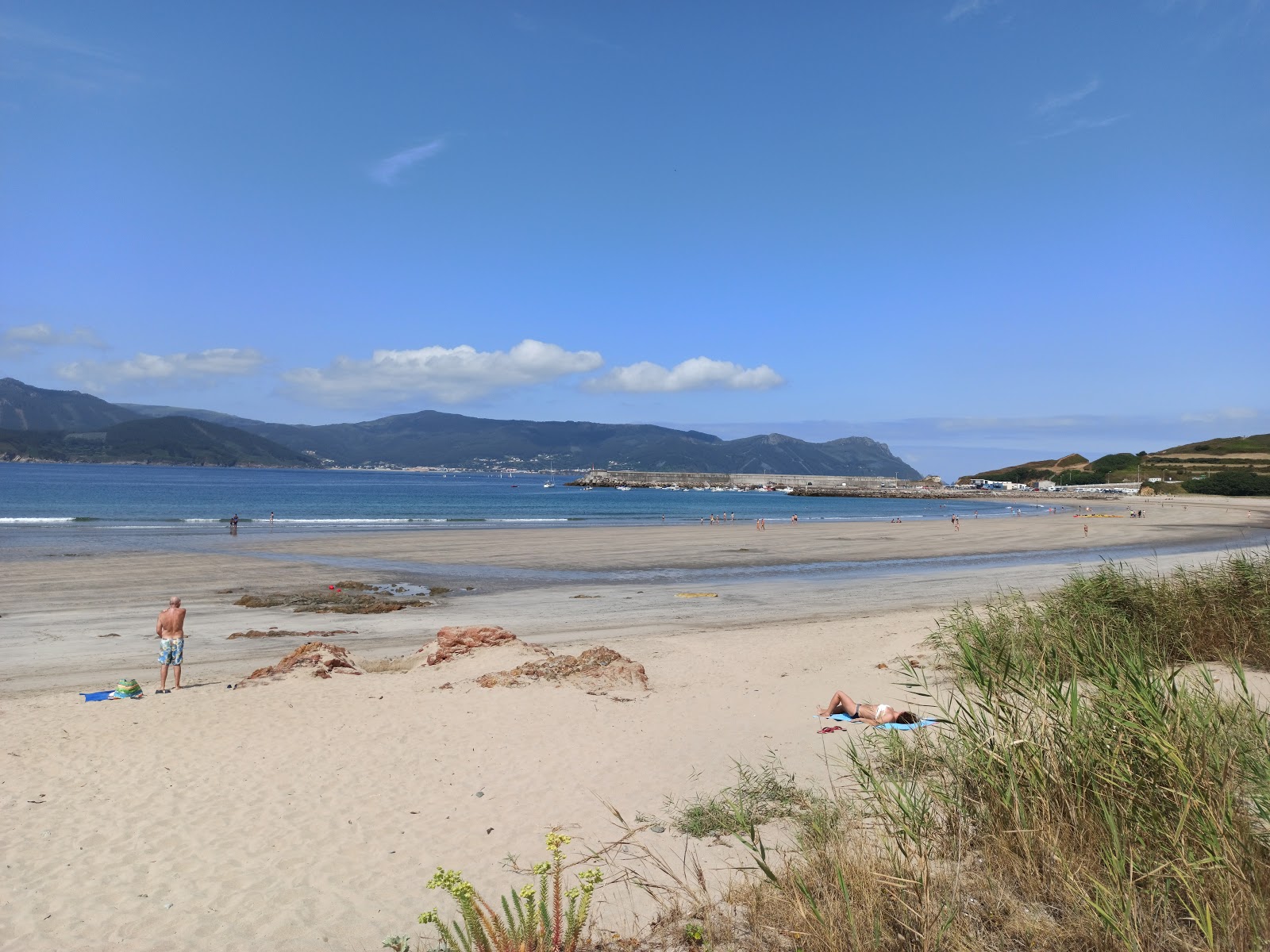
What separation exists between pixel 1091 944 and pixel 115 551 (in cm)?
3694

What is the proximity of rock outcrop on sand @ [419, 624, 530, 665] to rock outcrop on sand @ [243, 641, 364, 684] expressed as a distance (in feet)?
4.08

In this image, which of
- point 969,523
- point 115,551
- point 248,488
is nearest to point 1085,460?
point 969,523

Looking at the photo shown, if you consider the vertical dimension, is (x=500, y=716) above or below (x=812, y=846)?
below

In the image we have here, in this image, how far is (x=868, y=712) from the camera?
930 cm

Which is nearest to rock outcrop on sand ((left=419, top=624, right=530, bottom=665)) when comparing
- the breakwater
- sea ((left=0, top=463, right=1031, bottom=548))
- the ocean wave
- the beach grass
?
the beach grass

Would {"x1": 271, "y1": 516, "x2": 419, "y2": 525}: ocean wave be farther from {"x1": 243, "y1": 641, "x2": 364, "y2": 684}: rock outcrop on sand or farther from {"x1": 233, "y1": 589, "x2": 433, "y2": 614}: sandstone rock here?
{"x1": 243, "y1": 641, "x2": 364, "y2": 684}: rock outcrop on sand

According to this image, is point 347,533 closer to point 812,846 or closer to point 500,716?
point 500,716

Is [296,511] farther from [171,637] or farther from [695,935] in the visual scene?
[695,935]

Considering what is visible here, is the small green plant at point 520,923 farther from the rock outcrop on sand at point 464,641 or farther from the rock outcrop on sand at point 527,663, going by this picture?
the rock outcrop on sand at point 464,641

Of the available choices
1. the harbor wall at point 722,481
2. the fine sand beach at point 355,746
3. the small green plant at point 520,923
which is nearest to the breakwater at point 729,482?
the harbor wall at point 722,481

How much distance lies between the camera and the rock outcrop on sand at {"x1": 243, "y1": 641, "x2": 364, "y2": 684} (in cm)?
1149

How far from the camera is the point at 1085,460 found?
590 feet

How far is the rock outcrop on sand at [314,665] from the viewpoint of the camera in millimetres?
11492

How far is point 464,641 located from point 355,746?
4.35 m
